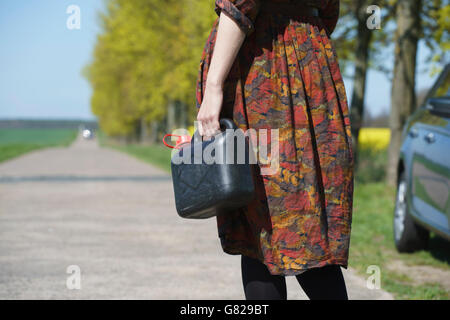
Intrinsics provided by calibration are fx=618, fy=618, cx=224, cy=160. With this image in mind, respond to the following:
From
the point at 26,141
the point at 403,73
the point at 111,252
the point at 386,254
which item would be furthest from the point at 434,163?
the point at 26,141

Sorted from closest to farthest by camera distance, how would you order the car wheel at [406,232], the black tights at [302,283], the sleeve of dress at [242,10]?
the sleeve of dress at [242,10] → the black tights at [302,283] → the car wheel at [406,232]

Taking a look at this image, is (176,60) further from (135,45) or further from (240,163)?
(240,163)

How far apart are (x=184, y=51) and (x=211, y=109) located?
1929cm

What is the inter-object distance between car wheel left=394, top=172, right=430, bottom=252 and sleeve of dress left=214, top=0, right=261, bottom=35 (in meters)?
3.46

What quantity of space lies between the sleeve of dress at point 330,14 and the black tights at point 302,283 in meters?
0.88

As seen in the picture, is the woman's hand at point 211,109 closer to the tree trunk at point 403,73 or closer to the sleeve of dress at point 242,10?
→ the sleeve of dress at point 242,10

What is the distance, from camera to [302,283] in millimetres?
2113

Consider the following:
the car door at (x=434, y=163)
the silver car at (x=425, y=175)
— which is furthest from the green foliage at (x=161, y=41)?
the car door at (x=434, y=163)

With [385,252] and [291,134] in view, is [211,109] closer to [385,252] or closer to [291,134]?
[291,134]

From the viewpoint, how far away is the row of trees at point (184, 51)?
9836mm

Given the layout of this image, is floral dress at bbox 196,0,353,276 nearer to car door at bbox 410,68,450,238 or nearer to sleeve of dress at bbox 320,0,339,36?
sleeve of dress at bbox 320,0,339,36

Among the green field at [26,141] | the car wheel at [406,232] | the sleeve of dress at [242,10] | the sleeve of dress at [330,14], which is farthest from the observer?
the green field at [26,141]
